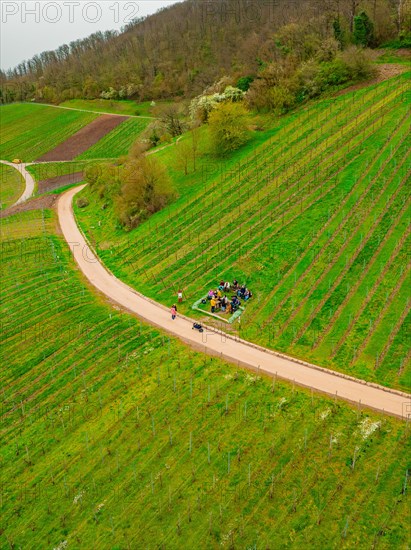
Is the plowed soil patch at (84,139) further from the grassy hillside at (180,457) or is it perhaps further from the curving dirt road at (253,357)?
the grassy hillside at (180,457)

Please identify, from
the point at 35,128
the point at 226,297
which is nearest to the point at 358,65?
the point at 226,297

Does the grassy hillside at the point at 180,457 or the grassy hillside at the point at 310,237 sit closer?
the grassy hillside at the point at 180,457

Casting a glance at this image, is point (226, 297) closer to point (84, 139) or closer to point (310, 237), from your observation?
point (310, 237)

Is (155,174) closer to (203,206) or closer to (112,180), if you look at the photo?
(203,206)

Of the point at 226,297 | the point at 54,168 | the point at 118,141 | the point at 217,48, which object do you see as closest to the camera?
the point at 226,297

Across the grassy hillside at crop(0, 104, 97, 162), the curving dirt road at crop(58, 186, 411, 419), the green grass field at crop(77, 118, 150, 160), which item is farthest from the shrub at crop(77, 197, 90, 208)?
the grassy hillside at crop(0, 104, 97, 162)

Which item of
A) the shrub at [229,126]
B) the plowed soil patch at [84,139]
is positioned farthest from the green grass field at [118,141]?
the shrub at [229,126]
